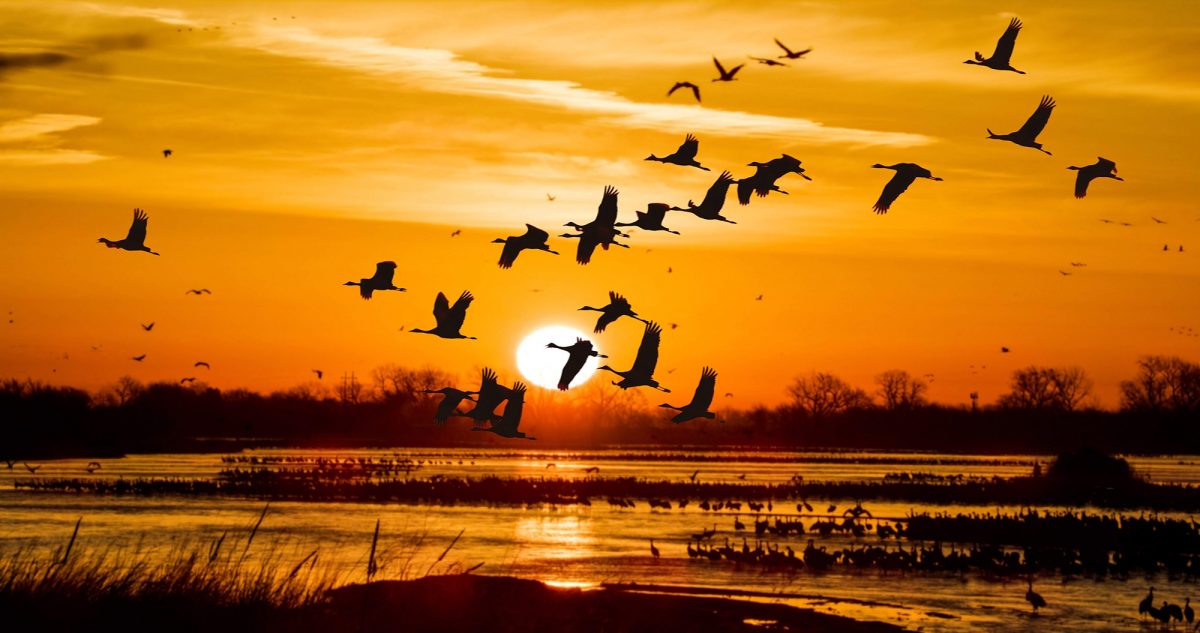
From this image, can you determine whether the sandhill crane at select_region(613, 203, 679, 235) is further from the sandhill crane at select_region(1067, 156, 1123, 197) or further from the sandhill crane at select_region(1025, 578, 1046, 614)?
the sandhill crane at select_region(1025, 578, 1046, 614)

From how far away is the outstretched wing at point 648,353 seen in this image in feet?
66.8

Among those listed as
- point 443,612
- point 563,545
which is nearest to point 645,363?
point 443,612

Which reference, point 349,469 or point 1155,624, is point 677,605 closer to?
point 1155,624

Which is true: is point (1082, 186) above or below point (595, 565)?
above

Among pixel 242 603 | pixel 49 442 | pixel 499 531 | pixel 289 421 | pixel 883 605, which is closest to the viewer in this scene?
pixel 242 603

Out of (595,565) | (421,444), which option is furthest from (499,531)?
(421,444)

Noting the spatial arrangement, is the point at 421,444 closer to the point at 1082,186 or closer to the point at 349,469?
the point at 349,469

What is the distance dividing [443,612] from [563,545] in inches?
832

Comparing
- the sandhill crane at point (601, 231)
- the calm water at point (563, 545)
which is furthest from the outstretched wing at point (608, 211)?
the calm water at point (563, 545)

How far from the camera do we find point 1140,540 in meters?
46.8

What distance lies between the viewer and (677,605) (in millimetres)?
33344

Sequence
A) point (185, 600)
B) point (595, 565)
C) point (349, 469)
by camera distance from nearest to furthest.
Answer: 1. point (185, 600)
2. point (595, 565)
3. point (349, 469)

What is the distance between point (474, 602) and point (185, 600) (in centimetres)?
1017

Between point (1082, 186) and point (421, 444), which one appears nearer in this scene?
point (1082, 186)
